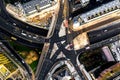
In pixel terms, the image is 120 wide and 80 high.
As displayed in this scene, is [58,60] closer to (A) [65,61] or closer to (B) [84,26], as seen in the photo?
(A) [65,61]

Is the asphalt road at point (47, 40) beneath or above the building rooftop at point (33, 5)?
beneath

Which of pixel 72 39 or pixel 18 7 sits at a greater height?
pixel 18 7

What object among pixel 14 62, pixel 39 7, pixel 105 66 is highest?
pixel 39 7

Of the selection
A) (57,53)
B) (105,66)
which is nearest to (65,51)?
(57,53)

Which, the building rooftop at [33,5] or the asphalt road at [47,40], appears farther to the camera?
the building rooftop at [33,5]

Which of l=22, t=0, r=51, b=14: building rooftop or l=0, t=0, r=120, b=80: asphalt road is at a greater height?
l=22, t=0, r=51, b=14: building rooftop

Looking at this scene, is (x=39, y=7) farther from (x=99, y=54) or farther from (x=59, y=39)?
(x=99, y=54)

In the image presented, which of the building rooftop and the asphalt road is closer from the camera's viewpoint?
the asphalt road

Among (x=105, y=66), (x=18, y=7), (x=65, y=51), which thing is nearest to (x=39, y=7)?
(x=18, y=7)

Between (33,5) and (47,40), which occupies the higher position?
(33,5)
